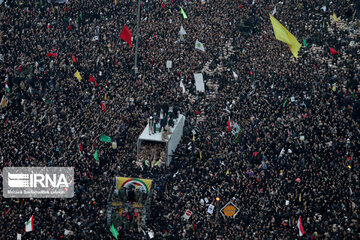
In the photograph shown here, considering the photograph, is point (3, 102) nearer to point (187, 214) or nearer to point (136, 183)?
point (136, 183)

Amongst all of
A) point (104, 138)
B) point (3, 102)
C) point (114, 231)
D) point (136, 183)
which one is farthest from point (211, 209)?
point (3, 102)

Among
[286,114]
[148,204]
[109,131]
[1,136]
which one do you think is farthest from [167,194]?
[1,136]

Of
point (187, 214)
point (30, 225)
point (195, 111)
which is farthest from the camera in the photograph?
point (195, 111)

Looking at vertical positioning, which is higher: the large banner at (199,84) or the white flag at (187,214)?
the large banner at (199,84)

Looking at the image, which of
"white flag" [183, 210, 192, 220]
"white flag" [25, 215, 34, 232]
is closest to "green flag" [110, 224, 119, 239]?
"white flag" [183, 210, 192, 220]

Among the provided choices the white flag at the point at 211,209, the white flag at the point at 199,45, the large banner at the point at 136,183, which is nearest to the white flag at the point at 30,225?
the large banner at the point at 136,183

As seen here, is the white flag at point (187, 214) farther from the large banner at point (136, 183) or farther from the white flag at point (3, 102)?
the white flag at point (3, 102)

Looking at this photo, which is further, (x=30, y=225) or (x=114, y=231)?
(x=30, y=225)
